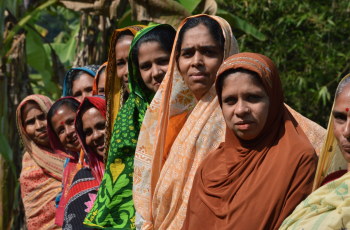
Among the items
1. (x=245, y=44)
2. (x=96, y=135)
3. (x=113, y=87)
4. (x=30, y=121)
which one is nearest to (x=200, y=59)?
(x=113, y=87)

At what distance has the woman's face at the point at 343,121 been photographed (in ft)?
5.14

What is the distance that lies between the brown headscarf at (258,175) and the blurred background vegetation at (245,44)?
2.66 metres

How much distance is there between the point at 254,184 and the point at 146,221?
2.73ft

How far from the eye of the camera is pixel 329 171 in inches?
66.0

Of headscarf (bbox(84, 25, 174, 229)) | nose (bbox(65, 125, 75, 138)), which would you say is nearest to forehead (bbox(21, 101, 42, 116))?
nose (bbox(65, 125, 75, 138))

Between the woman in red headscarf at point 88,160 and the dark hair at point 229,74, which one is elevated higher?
the dark hair at point 229,74

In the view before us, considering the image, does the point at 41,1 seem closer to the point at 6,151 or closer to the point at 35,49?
the point at 35,49

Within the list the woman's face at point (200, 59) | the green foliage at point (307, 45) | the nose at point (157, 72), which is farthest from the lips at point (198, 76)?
the green foliage at point (307, 45)

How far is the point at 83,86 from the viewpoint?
12.7 ft

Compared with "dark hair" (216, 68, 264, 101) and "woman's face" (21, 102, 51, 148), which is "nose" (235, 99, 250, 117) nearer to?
"dark hair" (216, 68, 264, 101)

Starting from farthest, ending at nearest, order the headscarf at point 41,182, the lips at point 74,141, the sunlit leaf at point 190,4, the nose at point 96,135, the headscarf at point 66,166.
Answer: the sunlit leaf at point 190,4
the headscarf at point 41,182
the lips at point 74,141
the headscarf at point 66,166
the nose at point 96,135

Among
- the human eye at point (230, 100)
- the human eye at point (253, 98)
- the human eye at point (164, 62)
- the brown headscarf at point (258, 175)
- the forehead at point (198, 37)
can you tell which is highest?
the forehead at point (198, 37)

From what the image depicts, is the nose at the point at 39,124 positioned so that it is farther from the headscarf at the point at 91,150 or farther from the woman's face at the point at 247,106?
the woman's face at the point at 247,106

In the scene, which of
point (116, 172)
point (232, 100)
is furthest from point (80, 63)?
point (232, 100)
